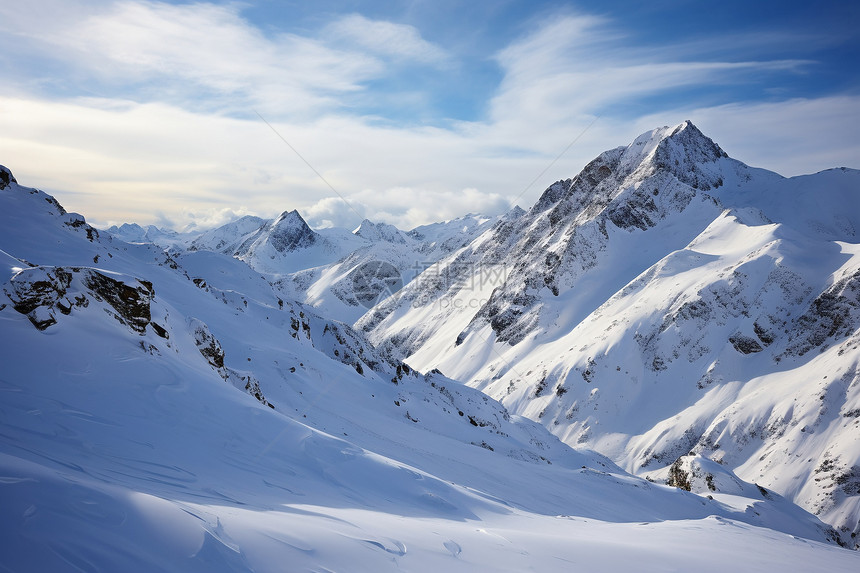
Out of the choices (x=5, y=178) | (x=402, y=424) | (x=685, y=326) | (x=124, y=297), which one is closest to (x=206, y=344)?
(x=124, y=297)

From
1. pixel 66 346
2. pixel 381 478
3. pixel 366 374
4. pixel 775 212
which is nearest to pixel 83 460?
pixel 66 346

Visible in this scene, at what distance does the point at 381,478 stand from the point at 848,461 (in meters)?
73.4

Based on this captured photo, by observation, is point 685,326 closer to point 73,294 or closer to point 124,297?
point 124,297

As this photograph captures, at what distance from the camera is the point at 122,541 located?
18.9 ft

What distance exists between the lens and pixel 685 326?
89875 millimetres

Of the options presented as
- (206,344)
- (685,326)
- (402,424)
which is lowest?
(402,424)

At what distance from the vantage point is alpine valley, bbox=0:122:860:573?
7.52 metres

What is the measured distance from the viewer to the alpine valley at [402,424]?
7523 mm

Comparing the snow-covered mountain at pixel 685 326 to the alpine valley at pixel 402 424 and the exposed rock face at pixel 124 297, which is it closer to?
the alpine valley at pixel 402 424

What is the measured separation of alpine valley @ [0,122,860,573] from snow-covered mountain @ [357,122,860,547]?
18.5 inches

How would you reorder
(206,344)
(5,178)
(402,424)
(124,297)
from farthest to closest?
(402,424), (5,178), (206,344), (124,297)

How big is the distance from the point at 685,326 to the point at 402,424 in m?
76.7

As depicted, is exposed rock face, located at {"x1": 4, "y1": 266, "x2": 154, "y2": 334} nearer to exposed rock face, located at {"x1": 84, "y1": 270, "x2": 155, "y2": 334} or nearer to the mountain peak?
exposed rock face, located at {"x1": 84, "y1": 270, "x2": 155, "y2": 334}

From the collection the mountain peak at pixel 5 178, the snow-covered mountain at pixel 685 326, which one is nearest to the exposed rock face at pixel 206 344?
the mountain peak at pixel 5 178
